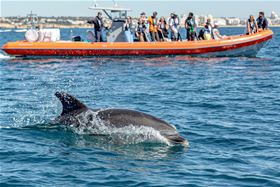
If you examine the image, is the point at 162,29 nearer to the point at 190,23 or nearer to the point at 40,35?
the point at 190,23

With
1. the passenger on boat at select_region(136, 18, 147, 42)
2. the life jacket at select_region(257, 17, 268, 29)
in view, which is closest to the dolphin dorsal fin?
the passenger on boat at select_region(136, 18, 147, 42)

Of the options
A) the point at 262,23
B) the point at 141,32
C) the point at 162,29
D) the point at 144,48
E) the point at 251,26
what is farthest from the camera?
the point at 262,23

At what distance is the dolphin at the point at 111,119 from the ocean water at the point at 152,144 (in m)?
0.25

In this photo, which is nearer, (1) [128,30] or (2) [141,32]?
(2) [141,32]

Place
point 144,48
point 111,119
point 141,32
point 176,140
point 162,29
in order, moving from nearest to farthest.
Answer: point 176,140
point 111,119
point 144,48
point 162,29
point 141,32

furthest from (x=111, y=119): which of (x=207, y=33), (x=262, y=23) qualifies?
(x=262, y=23)

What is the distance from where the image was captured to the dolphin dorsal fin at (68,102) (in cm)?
1226

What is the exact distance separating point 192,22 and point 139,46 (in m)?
3.64

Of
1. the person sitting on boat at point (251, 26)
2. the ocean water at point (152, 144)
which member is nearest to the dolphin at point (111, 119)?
the ocean water at point (152, 144)

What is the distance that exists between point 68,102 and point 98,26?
2368cm

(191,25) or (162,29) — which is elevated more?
(191,25)

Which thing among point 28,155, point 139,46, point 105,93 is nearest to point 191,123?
point 28,155

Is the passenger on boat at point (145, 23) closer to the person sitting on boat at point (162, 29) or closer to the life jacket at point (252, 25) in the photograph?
the person sitting on boat at point (162, 29)

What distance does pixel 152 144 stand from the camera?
11750 mm
